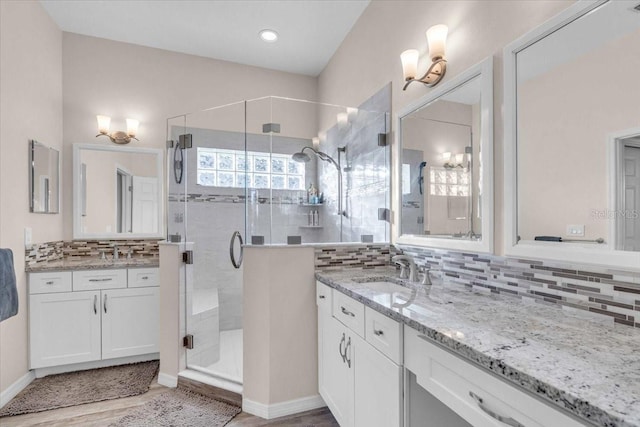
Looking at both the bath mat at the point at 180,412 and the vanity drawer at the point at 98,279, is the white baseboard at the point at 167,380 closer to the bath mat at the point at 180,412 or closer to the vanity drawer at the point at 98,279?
the bath mat at the point at 180,412

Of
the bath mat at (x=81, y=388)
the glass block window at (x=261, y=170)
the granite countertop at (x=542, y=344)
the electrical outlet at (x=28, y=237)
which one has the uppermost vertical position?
the glass block window at (x=261, y=170)

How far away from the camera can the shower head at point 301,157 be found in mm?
2418

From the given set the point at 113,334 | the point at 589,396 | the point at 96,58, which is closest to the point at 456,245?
the point at 589,396

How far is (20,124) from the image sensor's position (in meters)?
2.48

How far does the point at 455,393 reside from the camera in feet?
3.25

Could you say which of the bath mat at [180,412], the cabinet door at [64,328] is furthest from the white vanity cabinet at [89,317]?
the bath mat at [180,412]

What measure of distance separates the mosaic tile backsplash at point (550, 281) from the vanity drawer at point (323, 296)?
0.63 metres

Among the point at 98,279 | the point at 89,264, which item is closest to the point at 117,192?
the point at 89,264

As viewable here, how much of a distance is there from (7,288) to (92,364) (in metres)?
1.29

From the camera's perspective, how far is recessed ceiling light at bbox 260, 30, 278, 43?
3.09 metres

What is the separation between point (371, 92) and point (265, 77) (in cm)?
171

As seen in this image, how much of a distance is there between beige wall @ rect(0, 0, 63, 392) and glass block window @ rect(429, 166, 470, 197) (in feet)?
9.73

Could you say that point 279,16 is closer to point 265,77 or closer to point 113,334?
point 265,77

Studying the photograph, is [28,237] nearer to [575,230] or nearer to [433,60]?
[433,60]
